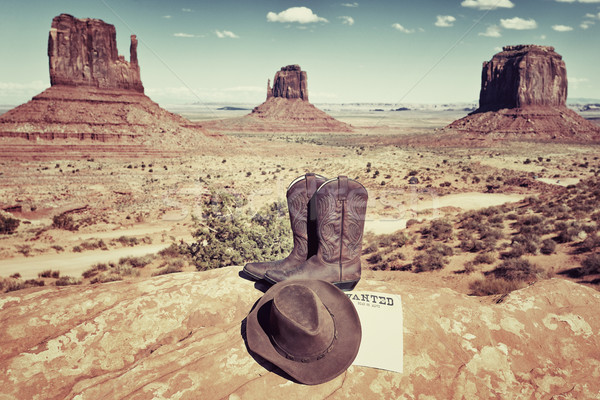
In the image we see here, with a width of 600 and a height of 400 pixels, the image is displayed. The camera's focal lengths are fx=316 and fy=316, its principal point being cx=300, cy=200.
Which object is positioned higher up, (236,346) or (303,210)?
(303,210)

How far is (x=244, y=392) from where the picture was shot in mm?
2162

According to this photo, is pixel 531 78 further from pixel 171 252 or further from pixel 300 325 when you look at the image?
pixel 300 325

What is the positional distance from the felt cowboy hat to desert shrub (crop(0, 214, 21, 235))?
1660 cm

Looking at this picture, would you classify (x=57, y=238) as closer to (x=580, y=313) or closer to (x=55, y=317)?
(x=55, y=317)

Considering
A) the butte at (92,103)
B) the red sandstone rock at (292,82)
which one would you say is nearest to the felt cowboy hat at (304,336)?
the butte at (92,103)

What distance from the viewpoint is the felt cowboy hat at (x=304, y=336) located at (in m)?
2.15

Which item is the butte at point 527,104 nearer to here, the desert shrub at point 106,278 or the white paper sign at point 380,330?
the desert shrub at point 106,278

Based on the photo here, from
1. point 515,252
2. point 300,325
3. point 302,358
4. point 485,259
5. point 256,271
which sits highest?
point 300,325

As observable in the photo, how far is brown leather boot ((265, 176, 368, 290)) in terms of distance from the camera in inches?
131

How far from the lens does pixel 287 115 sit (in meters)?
104

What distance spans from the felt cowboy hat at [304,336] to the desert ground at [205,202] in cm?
596

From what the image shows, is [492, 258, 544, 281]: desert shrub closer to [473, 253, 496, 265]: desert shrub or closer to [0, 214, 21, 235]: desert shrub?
[473, 253, 496, 265]: desert shrub

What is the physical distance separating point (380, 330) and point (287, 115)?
345 feet

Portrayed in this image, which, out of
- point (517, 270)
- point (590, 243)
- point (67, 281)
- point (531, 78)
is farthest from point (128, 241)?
point (531, 78)
